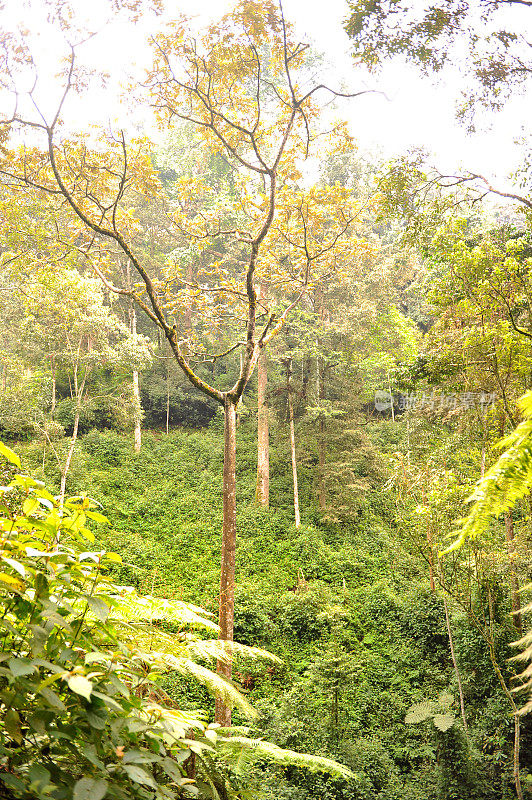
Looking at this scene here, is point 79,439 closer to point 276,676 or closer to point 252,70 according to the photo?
point 276,676

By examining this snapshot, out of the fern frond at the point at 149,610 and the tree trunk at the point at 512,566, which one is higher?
the fern frond at the point at 149,610

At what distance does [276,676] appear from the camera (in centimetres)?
843

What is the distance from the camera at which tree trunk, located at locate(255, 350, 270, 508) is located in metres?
15.2

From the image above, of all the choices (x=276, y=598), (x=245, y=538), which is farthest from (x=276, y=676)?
(x=245, y=538)

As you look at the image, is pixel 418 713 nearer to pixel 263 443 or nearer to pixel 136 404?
pixel 263 443

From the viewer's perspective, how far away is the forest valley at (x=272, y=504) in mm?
1153

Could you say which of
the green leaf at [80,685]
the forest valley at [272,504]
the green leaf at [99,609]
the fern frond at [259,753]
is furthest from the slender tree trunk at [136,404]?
the green leaf at [80,685]

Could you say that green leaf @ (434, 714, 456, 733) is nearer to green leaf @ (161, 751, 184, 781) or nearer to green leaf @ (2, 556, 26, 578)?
green leaf @ (161, 751, 184, 781)

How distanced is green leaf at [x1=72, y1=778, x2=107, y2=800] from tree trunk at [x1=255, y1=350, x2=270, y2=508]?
561 inches

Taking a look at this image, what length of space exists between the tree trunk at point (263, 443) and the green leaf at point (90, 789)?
1426 cm

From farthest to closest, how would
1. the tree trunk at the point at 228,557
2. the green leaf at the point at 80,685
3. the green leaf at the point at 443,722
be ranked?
the green leaf at the point at 443,722 < the tree trunk at the point at 228,557 < the green leaf at the point at 80,685

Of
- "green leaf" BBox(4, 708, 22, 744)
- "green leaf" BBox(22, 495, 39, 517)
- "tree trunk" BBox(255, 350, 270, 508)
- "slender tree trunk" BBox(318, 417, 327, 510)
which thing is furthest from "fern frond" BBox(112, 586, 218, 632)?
"tree trunk" BBox(255, 350, 270, 508)

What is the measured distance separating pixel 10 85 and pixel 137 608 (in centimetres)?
536

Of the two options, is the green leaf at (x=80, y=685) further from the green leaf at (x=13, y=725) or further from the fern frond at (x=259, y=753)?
the fern frond at (x=259, y=753)
